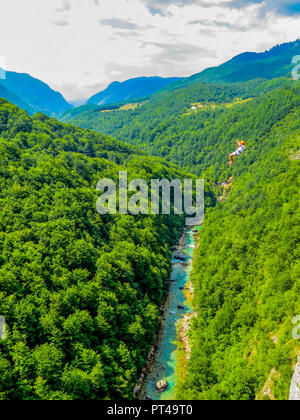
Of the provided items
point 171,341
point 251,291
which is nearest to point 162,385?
point 171,341

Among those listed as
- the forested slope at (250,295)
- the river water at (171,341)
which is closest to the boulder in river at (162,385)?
the river water at (171,341)

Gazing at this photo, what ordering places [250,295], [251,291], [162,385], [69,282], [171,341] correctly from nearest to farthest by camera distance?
[162,385] → [69,282] → [250,295] → [251,291] → [171,341]

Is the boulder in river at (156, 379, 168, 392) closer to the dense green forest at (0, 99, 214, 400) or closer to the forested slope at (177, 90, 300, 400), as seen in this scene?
the forested slope at (177, 90, 300, 400)

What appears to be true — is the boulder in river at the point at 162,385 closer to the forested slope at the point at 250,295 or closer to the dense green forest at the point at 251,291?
the forested slope at the point at 250,295

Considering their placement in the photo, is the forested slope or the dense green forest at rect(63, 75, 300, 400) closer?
the forested slope

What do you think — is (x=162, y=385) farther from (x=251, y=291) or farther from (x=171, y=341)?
(x=251, y=291)

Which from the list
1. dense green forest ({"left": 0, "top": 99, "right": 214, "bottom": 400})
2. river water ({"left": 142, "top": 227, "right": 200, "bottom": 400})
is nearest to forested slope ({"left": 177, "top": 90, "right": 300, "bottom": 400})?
river water ({"left": 142, "top": 227, "right": 200, "bottom": 400})
